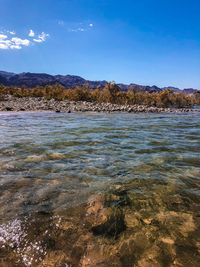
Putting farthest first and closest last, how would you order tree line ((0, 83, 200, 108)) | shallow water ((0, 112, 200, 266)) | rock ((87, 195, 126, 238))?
tree line ((0, 83, 200, 108))
rock ((87, 195, 126, 238))
shallow water ((0, 112, 200, 266))

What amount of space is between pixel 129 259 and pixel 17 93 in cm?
4476

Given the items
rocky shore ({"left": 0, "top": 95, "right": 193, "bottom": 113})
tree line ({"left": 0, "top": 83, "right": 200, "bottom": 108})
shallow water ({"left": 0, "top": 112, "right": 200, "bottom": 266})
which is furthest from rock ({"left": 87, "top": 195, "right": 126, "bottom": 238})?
tree line ({"left": 0, "top": 83, "right": 200, "bottom": 108})

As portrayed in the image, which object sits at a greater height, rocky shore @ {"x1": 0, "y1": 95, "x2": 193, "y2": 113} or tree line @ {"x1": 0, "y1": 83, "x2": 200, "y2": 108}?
tree line @ {"x1": 0, "y1": 83, "x2": 200, "y2": 108}

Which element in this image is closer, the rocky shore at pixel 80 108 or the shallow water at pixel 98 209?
the shallow water at pixel 98 209

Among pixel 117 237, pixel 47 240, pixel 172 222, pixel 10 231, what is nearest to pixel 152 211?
pixel 172 222

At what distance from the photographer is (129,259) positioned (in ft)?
9.37

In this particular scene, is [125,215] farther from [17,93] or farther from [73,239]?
[17,93]

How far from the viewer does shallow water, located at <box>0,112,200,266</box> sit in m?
2.93

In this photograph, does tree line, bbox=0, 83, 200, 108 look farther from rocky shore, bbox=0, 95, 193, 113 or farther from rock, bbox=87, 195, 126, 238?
rock, bbox=87, 195, 126, 238

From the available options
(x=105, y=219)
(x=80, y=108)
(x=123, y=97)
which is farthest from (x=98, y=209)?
(x=123, y=97)

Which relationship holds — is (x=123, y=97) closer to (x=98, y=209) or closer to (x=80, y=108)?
(x=80, y=108)

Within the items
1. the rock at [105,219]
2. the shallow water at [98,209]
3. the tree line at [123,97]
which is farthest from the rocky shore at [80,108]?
the rock at [105,219]

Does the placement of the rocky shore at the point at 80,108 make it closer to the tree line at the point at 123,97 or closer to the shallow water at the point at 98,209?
the tree line at the point at 123,97

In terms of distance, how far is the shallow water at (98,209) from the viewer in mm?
2926
